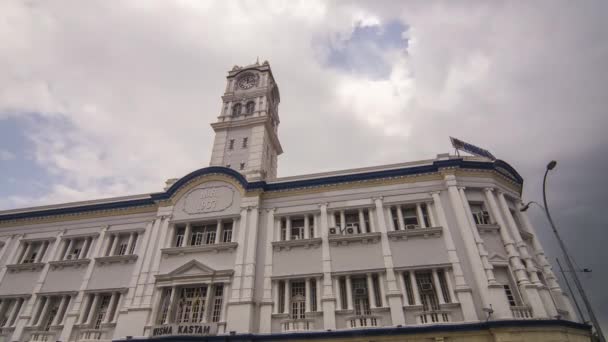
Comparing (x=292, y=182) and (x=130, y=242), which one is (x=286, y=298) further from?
(x=130, y=242)

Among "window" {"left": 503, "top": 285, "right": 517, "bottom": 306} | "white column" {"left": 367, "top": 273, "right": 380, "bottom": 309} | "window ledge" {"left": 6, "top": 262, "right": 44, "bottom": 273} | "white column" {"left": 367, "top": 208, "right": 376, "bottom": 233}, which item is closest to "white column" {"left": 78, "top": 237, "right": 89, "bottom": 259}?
"window ledge" {"left": 6, "top": 262, "right": 44, "bottom": 273}

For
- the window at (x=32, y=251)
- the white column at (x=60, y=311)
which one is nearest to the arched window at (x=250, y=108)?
the window at (x=32, y=251)

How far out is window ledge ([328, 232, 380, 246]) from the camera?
2161 cm

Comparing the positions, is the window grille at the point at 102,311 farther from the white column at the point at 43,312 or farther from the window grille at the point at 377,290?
the window grille at the point at 377,290

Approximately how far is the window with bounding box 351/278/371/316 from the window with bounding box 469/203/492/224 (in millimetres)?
8023

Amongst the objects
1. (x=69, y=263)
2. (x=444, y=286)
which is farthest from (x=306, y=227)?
(x=69, y=263)

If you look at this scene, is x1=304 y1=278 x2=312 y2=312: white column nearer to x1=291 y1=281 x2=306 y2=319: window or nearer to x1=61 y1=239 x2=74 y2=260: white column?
x1=291 y1=281 x2=306 y2=319: window

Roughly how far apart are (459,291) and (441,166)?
26.4 feet

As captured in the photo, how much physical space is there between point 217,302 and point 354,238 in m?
9.21

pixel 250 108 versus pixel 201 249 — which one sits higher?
pixel 250 108

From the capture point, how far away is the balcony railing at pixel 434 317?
18203mm

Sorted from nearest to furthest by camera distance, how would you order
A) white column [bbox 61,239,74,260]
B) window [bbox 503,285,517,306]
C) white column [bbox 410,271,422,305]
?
window [bbox 503,285,517,306] → white column [bbox 410,271,422,305] → white column [bbox 61,239,74,260]

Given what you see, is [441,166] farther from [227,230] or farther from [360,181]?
[227,230]

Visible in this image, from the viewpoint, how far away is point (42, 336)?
22406 mm
